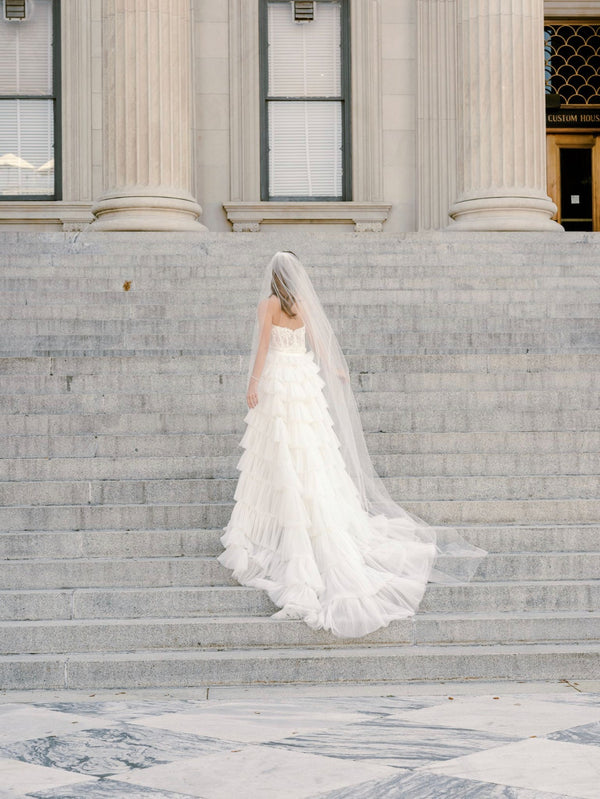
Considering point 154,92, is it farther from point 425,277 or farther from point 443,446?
point 443,446

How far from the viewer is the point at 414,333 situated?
1116 cm

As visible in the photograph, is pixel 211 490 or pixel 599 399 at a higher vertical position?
pixel 599 399

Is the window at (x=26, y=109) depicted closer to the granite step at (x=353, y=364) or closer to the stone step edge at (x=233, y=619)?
the granite step at (x=353, y=364)

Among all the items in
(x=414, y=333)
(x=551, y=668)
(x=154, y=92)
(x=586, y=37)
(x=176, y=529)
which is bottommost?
(x=551, y=668)

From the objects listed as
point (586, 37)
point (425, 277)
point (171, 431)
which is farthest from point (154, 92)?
point (586, 37)

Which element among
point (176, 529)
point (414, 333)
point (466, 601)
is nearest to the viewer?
point (466, 601)

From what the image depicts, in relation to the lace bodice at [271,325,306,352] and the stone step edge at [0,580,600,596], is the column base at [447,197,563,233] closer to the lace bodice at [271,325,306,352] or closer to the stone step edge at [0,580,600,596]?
the lace bodice at [271,325,306,352]

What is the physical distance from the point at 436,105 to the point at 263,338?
1071cm

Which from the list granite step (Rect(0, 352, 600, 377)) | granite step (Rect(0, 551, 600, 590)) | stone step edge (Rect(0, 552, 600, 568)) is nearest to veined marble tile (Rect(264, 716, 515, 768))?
granite step (Rect(0, 551, 600, 590))

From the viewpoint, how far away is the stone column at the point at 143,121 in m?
13.7

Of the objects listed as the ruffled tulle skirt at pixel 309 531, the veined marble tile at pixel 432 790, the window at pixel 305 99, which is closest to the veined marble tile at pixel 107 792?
Answer: the veined marble tile at pixel 432 790

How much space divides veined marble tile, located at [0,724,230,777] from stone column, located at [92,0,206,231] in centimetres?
869

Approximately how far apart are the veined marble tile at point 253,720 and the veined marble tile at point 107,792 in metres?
0.78

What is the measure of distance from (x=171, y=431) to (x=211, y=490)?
0.98 metres
